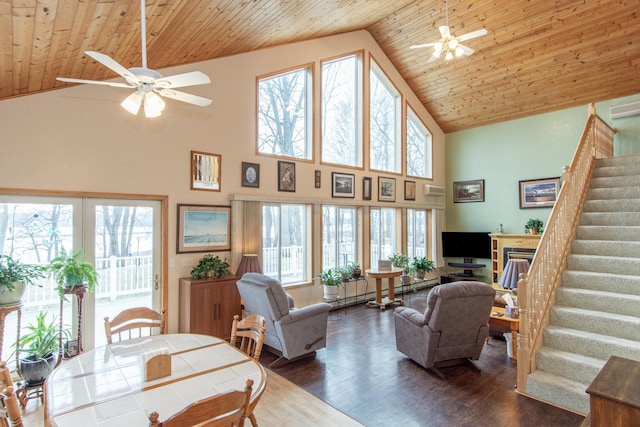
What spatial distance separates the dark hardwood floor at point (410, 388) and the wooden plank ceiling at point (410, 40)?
390 centimetres

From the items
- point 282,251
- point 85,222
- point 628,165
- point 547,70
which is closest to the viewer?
point 85,222

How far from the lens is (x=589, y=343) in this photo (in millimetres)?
3414

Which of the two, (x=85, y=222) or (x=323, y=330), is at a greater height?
(x=85, y=222)

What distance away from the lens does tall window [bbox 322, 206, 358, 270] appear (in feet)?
23.0

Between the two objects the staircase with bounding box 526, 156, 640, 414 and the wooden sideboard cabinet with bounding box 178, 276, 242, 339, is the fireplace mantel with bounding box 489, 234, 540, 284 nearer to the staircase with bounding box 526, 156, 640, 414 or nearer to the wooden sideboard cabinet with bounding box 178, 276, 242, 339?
the staircase with bounding box 526, 156, 640, 414

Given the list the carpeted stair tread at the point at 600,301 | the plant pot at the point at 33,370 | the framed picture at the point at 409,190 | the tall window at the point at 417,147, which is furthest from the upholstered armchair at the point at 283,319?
the tall window at the point at 417,147

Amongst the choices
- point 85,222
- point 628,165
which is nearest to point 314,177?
point 85,222

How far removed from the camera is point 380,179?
791 centimetres

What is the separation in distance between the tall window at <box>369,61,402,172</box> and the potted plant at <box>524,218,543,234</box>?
10.2 feet

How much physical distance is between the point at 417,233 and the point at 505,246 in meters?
2.04

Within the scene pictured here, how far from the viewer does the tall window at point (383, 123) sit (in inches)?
314

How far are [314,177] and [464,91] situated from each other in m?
4.29

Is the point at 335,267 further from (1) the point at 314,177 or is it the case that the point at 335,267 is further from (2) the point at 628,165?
(2) the point at 628,165

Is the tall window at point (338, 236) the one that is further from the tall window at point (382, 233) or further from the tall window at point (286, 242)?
the tall window at point (382, 233)
